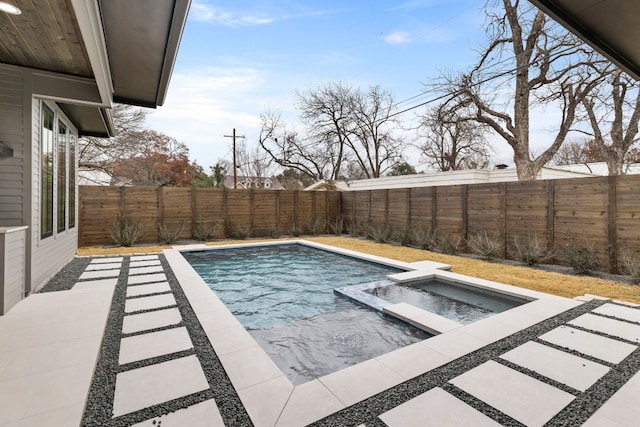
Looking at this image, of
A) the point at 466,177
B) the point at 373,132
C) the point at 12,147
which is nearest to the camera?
the point at 12,147

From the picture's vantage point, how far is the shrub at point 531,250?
20.1 ft

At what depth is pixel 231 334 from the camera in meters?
2.80

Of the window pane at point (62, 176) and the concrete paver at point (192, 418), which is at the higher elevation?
the window pane at point (62, 176)

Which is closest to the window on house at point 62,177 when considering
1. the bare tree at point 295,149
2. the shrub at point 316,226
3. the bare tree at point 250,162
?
the shrub at point 316,226

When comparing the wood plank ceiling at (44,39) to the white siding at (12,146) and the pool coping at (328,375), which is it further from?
the pool coping at (328,375)

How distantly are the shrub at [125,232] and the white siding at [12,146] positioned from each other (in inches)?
181

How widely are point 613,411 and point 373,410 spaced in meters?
1.41

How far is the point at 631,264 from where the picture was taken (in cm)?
492

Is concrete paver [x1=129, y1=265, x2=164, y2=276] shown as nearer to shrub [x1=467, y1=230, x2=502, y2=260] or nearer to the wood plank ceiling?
the wood plank ceiling

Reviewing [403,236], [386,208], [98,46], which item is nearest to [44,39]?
[98,46]

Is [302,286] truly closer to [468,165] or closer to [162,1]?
[162,1]

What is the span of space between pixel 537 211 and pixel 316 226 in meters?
7.11

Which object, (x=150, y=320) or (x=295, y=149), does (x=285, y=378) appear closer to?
(x=150, y=320)

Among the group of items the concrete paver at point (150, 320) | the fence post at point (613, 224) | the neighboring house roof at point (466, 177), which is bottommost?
the concrete paver at point (150, 320)
